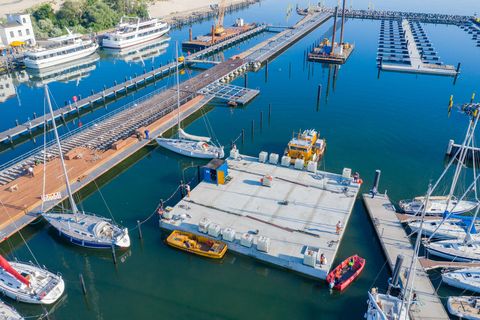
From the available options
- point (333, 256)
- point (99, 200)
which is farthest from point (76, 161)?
point (333, 256)

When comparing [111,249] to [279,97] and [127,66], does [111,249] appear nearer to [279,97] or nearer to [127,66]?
[279,97]

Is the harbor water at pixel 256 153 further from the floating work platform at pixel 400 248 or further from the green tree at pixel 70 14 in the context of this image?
the green tree at pixel 70 14

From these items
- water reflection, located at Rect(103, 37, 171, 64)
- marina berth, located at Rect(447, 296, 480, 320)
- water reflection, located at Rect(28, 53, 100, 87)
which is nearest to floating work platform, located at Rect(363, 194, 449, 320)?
marina berth, located at Rect(447, 296, 480, 320)

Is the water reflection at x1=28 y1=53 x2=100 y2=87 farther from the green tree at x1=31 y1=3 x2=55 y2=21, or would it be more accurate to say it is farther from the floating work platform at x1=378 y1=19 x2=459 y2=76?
the floating work platform at x1=378 y1=19 x2=459 y2=76

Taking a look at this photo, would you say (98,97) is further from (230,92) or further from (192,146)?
(192,146)

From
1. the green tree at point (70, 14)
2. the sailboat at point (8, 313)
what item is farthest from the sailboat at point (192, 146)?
the green tree at point (70, 14)

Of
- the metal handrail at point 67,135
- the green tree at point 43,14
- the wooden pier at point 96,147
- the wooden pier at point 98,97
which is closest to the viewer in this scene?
the wooden pier at point 96,147
